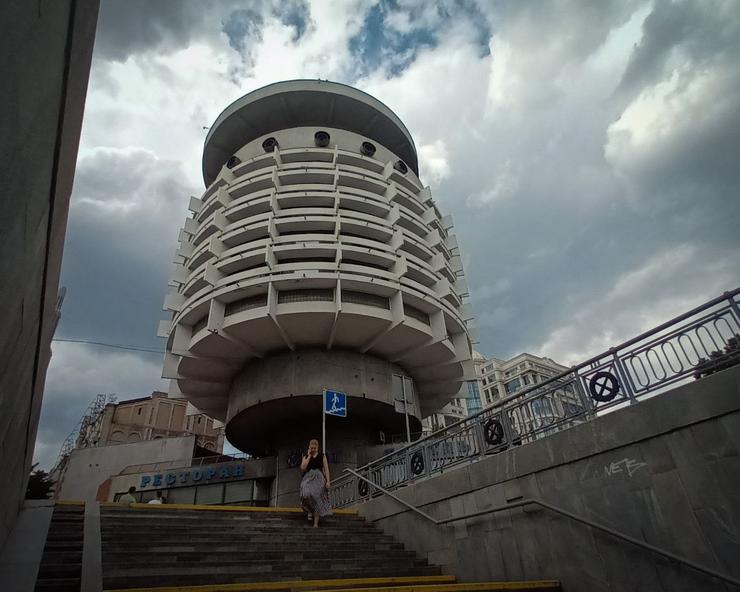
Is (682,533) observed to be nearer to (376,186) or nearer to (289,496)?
(289,496)

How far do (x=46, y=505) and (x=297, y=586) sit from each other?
697 cm

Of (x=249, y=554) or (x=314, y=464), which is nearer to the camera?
(x=249, y=554)

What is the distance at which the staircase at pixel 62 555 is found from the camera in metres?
4.95

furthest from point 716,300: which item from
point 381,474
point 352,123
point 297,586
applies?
point 352,123

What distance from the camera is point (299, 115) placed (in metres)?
32.0

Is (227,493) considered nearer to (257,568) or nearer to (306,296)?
(306,296)

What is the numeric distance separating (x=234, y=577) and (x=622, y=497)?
16.9 feet

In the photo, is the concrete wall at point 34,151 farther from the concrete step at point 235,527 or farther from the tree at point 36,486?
the tree at point 36,486

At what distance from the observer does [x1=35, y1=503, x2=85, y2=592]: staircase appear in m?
4.95

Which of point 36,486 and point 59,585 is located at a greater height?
point 36,486

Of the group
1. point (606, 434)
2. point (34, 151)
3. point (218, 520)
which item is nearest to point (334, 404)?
point (218, 520)

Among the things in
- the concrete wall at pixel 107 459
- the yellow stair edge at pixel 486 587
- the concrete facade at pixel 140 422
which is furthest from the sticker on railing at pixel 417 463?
the concrete facade at pixel 140 422

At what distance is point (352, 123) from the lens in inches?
1298

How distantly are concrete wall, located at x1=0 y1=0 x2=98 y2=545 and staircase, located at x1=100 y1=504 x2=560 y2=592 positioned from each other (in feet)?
10.3
